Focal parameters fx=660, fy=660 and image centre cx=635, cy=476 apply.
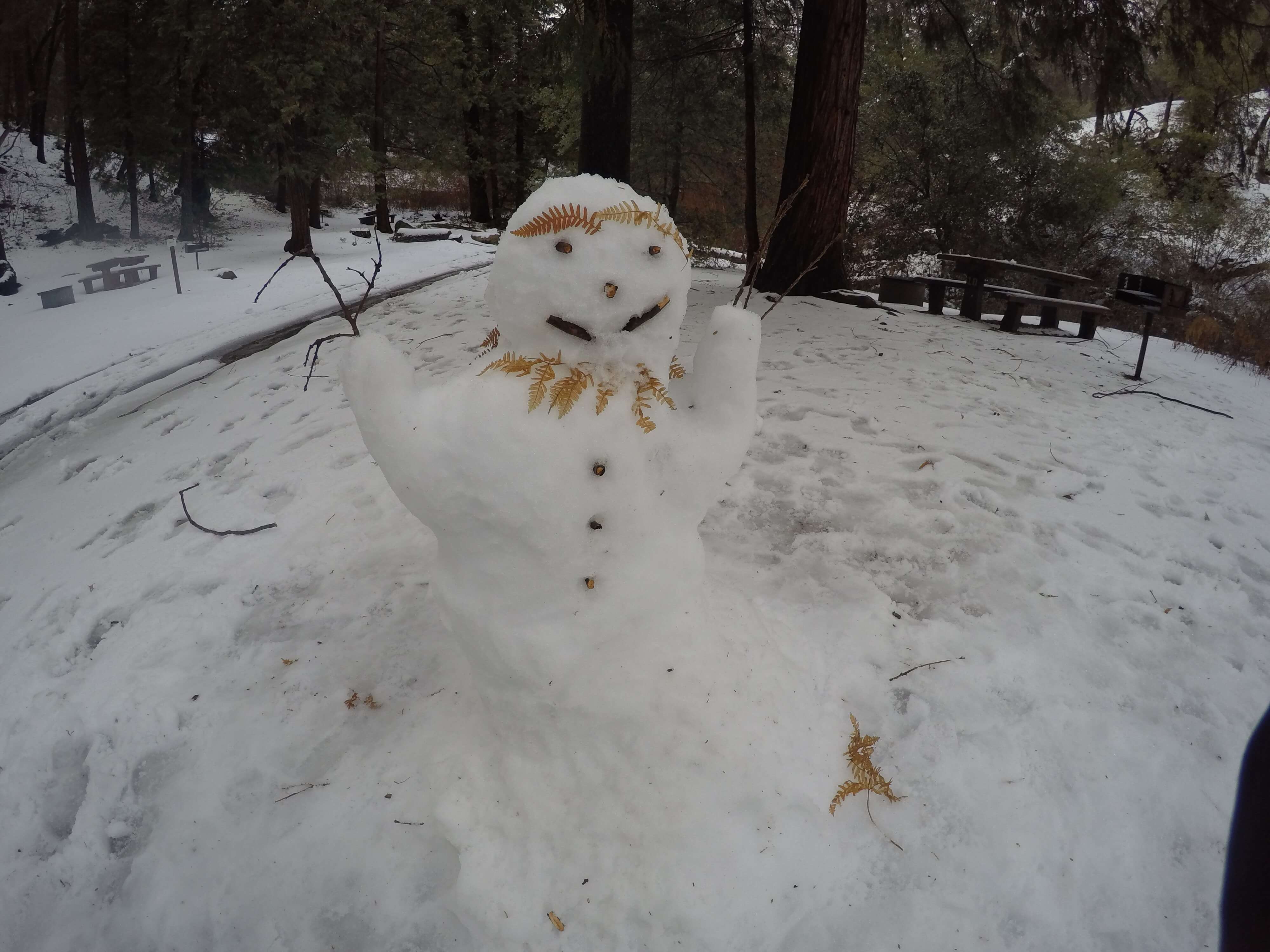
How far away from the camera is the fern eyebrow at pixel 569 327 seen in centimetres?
150

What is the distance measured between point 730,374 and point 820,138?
18.6ft

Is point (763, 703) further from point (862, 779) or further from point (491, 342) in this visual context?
point (491, 342)

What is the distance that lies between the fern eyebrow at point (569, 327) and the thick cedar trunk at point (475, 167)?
1754cm

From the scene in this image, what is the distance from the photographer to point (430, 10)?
42.3ft

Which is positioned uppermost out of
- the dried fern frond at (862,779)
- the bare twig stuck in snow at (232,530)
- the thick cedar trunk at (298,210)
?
the thick cedar trunk at (298,210)

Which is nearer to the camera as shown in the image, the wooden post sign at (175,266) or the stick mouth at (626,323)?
the stick mouth at (626,323)

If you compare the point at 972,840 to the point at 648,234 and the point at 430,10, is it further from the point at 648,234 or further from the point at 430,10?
the point at 430,10

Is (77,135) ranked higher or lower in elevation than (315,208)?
higher

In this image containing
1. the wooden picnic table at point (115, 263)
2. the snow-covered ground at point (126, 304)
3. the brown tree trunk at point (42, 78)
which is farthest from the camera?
Result: the brown tree trunk at point (42, 78)

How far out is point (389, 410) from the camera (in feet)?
5.03

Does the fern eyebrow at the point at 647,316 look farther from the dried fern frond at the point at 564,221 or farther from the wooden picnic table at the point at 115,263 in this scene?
the wooden picnic table at the point at 115,263

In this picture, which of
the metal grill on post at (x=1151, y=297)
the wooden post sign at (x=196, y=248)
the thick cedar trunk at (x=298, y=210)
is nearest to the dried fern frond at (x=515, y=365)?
the metal grill on post at (x=1151, y=297)

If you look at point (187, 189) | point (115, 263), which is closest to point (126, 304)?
point (115, 263)

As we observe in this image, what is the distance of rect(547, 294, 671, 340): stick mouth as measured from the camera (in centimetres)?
150
